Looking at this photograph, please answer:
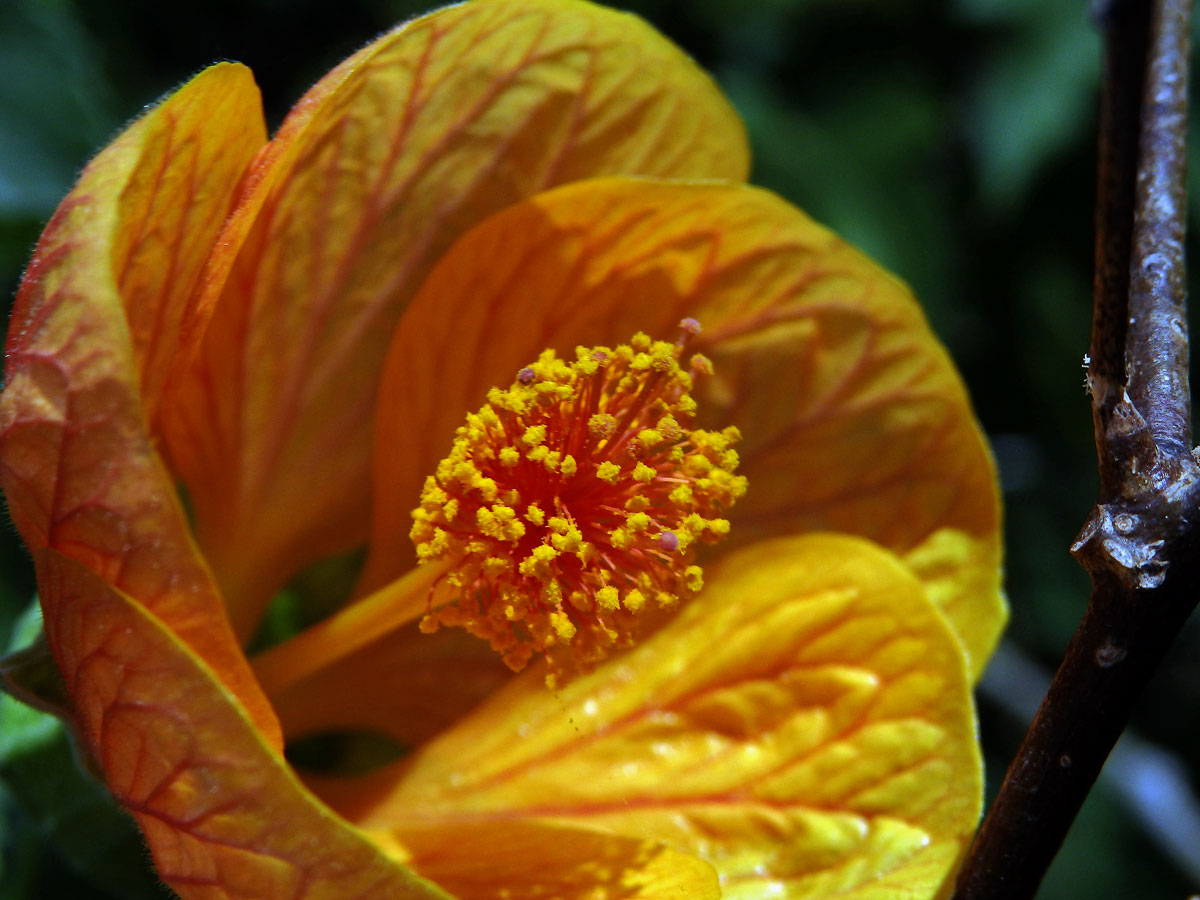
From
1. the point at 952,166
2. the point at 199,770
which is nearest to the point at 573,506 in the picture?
the point at 199,770

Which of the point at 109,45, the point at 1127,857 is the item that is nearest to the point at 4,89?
the point at 109,45

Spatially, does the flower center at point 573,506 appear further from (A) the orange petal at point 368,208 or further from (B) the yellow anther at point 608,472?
(A) the orange petal at point 368,208

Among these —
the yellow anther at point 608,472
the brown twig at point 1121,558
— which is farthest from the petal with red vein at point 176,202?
the brown twig at point 1121,558

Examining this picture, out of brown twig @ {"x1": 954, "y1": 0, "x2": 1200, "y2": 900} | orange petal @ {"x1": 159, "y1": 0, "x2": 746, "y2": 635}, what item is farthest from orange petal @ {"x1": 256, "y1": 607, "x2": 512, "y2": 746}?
brown twig @ {"x1": 954, "y1": 0, "x2": 1200, "y2": 900}

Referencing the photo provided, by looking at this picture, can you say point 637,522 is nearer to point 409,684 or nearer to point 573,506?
point 573,506

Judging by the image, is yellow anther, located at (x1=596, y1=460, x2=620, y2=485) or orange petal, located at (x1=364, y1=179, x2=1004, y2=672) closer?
yellow anther, located at (x1=596, y1=460, x2=620, y2=485)

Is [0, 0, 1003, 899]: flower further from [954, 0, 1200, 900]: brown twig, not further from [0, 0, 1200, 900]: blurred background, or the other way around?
[0, 0, 1200, 900]: blurred background
